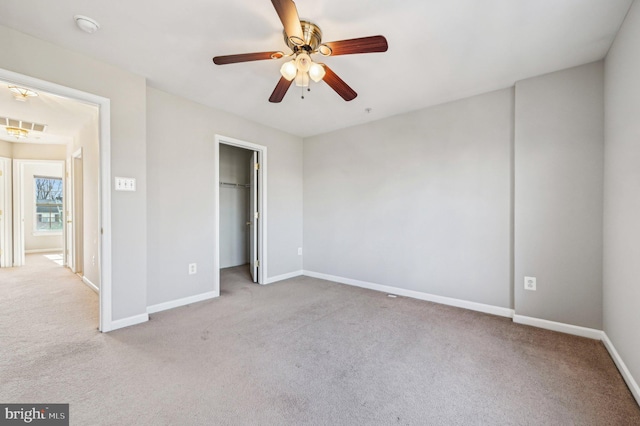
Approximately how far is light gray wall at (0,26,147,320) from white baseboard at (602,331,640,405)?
13.2 feet

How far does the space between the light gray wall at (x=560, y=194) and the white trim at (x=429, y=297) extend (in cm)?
23

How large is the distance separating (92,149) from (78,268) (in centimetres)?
250

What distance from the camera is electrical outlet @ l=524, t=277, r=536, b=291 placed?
8.99ft

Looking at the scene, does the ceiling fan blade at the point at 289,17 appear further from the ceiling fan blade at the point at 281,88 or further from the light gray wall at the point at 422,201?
the light gray wall at the point at 422,201

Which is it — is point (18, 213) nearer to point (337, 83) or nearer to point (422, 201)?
point (337, 83)

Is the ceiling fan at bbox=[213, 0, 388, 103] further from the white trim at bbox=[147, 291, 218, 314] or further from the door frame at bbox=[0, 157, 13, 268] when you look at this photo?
the door frame at bbox=[0, 157, 13, 268]

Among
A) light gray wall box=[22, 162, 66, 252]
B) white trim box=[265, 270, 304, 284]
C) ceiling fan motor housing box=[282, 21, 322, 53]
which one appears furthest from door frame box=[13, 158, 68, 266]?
ceiling fan motor housing box=[282, 21, 322, 53]

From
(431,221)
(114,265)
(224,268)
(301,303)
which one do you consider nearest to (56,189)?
(224,268)

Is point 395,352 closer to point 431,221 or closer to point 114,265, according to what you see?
point 431,221

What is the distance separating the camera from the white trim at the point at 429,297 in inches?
118

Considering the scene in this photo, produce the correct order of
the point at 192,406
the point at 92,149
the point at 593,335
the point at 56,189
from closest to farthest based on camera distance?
the point at 192,406 → the point at 593,335 → the point at 92,149 → the point at 56,189

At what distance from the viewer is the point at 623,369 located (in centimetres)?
188

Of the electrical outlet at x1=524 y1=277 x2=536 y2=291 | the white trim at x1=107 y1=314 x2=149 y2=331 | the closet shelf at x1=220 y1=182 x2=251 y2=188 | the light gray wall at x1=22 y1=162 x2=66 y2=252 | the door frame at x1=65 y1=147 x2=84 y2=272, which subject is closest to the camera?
the white trim at x1=107 y1=314 x2=149 y2=331

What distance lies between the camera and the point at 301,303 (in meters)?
3.41
